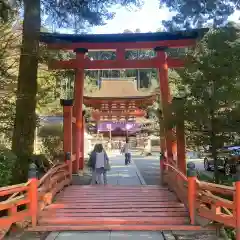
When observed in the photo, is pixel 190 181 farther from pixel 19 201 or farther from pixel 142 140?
pixel 142 140

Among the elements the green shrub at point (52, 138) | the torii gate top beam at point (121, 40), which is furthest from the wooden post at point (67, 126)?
the green shrub at point (52, 138)

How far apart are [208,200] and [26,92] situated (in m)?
5.29

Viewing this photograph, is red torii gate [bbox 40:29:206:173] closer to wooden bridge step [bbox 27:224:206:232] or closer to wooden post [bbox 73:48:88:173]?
wooden post [bbox 73:48:88:173]

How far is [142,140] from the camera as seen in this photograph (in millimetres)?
49688

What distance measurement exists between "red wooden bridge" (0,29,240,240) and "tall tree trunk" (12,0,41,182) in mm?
844

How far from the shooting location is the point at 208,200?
7.20 metres

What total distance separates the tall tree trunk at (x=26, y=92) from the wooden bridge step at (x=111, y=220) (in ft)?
7.19

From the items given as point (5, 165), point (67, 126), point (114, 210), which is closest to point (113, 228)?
point (114, 210)

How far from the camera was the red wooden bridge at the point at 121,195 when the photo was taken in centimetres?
712

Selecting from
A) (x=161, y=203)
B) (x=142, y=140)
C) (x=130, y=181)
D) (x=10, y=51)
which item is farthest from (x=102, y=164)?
(x=142, y=140)

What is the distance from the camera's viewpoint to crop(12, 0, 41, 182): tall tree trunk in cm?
979

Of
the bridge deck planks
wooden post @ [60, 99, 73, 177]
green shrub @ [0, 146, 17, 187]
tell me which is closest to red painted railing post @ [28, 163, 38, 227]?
the bridge deck planks

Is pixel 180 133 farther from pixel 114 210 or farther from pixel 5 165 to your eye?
pixel 5 165

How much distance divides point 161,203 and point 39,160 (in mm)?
7268
